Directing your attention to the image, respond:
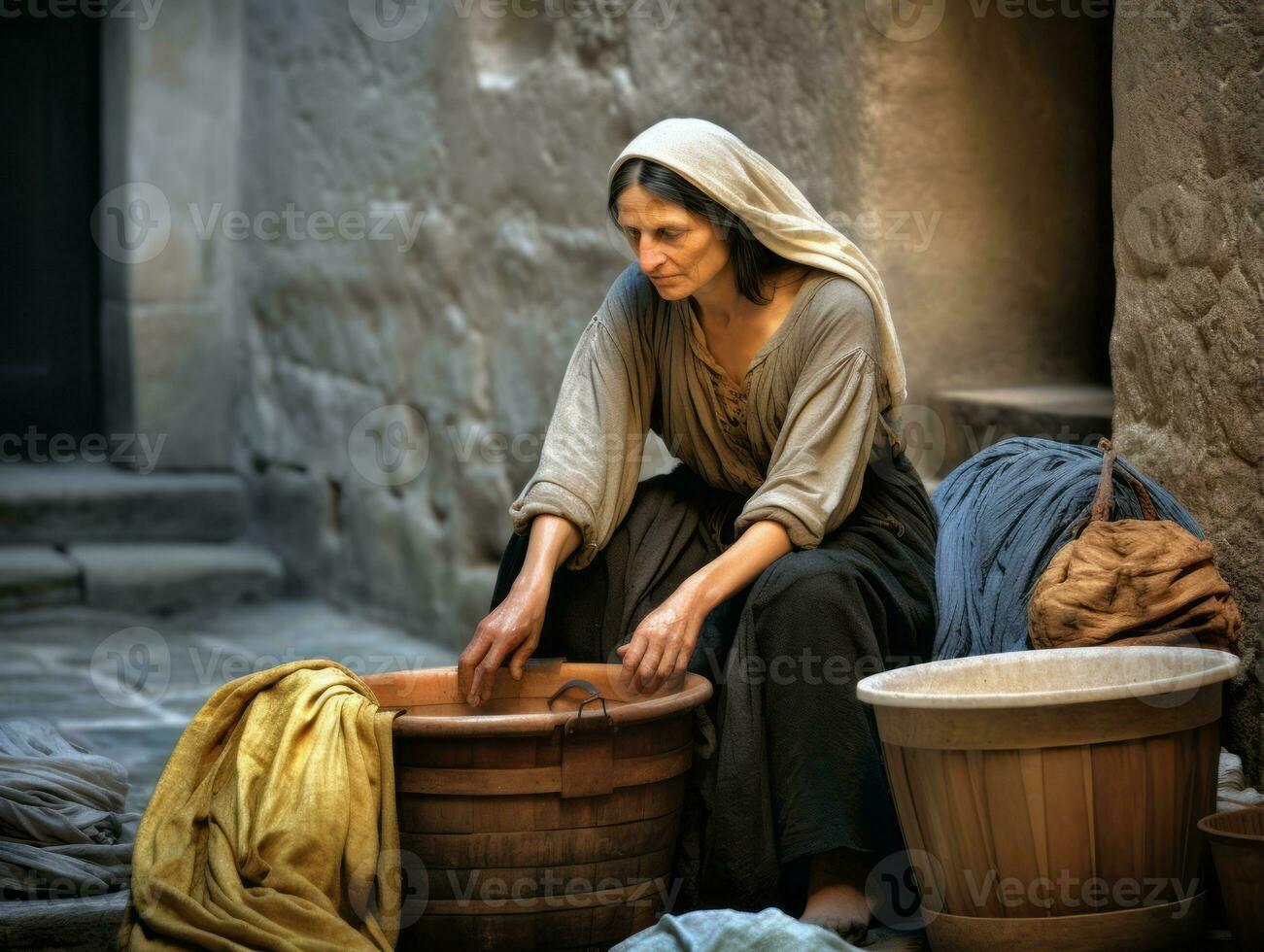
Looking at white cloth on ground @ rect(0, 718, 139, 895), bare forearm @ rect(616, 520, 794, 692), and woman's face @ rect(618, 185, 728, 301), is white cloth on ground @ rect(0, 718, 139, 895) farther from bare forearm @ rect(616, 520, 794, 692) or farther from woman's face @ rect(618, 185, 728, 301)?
woman's face @ rect(618, 185, 728, 301)

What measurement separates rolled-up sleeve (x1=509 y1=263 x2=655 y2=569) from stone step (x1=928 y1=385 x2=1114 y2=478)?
2.81 ft

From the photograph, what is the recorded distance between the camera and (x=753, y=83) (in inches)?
163

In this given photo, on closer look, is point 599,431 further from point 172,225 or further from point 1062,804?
point 172,225

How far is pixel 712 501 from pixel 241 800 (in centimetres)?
111

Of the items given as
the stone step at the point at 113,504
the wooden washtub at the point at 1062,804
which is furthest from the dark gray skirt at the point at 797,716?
the stone step at the point at 113,504

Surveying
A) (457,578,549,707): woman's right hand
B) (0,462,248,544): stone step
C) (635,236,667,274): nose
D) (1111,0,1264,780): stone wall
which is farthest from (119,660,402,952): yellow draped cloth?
(0,462,248,544): stone step

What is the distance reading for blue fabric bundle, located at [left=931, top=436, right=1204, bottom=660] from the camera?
3010mm

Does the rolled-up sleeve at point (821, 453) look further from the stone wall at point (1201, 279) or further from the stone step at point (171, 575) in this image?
the stone step at point (171, 575)

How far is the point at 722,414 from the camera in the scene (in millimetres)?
3123

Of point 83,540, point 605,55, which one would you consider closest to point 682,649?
point 605,55

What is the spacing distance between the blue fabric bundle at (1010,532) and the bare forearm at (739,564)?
0.42m

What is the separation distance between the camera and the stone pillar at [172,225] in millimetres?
6684

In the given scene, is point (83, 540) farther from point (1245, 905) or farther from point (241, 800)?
point (1245, 905)

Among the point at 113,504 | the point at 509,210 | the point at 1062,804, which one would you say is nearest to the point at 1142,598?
the point at 1062,804
